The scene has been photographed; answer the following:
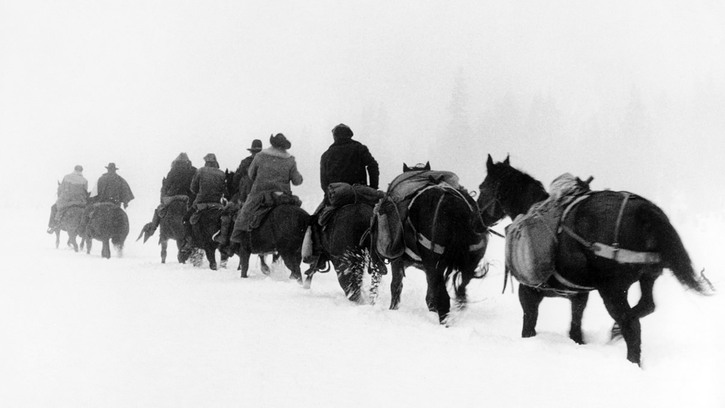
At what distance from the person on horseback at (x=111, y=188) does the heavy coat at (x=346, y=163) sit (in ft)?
33.8

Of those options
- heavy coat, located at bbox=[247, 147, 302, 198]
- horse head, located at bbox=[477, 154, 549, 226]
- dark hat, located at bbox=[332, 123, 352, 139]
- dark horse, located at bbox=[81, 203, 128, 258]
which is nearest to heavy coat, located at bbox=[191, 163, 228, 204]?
heavy coat, located at bbox=[247, 147, 302, 198]

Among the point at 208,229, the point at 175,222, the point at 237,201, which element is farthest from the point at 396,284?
the point at 175,222

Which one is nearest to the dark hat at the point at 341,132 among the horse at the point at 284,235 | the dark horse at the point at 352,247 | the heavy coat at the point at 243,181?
the dark horse at the point at 352,247

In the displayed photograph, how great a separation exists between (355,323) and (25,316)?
2971 mm

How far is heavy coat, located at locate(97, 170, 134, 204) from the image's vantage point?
1748cm

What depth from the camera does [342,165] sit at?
892 cm

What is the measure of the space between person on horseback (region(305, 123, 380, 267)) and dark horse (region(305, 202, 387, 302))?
0.52 meters

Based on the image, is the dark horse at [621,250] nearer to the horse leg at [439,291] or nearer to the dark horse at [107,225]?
the horse leg at [439,291]

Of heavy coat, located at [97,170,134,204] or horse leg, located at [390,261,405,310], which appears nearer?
horse leg, located at [390,261,405,310]

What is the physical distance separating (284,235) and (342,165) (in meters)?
2.24

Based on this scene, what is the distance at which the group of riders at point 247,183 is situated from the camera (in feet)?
29.5

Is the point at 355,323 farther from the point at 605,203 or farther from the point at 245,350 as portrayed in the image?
the point at 605,203

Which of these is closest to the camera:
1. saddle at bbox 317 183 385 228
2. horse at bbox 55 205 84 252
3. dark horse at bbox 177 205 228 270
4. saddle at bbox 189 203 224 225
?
saddle at bbox 317 183 385 228

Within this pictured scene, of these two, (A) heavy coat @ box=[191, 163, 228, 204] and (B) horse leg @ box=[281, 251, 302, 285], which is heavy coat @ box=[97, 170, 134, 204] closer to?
(A) heavy coat @ box=[191, 163, 228, 204]
